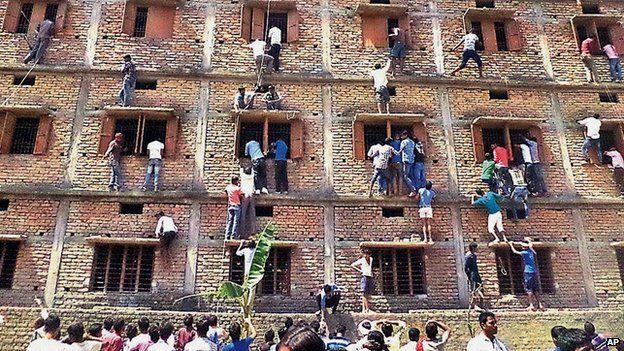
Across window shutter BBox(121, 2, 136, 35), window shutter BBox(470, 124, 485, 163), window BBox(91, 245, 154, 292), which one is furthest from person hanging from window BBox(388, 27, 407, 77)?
window BBox(91, 245, 154, 292)

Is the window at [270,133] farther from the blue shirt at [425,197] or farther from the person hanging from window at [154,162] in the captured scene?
the blue shirt at [425,197]

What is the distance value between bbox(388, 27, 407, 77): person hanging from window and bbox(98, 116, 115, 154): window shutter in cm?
750

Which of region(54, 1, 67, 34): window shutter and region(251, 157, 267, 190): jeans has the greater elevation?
region(54, 1, 67, 34): window shutter

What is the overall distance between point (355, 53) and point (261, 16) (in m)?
2.91

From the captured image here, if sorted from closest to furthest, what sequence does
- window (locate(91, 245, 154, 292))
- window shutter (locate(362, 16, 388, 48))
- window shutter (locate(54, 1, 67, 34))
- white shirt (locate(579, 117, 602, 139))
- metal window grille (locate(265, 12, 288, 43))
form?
window (locate(91, 245, 154, 292)) < white shirt (locate(579, 117, 602, 139)) < window shutter (locate(54, 1, 67, 34)) < window shutter (locate(362, 16, 388, 48)) < metal window grille (locate(265, 12, 288, 43))

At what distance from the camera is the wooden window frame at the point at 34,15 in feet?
46.6

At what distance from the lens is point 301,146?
43.8 feet

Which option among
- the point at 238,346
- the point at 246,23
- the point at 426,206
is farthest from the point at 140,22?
the point at 238,346

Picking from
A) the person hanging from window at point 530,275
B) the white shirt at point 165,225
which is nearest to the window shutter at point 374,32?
the person hanging from window at point 530,275

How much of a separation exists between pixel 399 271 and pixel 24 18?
12166 mm

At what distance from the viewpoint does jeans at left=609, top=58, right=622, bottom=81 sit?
14742 mm

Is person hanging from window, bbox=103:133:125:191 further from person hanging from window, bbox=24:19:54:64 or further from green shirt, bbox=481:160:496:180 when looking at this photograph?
green shirt, bbox=481:160:496:180

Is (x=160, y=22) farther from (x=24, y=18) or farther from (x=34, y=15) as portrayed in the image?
(x=24, y=18)

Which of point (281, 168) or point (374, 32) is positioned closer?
point (281, 168)
